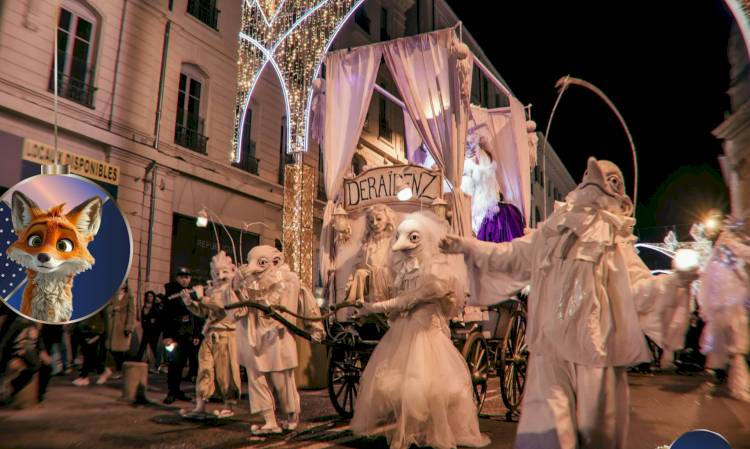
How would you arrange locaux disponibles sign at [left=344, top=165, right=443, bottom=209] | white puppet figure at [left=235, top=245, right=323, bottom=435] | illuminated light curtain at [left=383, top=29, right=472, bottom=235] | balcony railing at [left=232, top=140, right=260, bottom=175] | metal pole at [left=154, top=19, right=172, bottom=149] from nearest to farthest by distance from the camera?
white puppet figure at [left=235, top=245, right=323, bottom=435], locaux disponibles sign at [left=344, top=165, right=443, bottom=209], illuminated light curtain at [left=383, top=29, right=472, bottom=235], metal pole at [left=154, top=19, right=172, bottom=149], balcony railing at [left=232, top=140, right=260, bottom=175]

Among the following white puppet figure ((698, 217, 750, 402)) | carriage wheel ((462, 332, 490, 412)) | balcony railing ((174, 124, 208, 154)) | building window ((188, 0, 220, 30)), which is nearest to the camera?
white puppet figure ((698, 217, 750, 402))

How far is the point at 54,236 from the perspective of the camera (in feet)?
13.7

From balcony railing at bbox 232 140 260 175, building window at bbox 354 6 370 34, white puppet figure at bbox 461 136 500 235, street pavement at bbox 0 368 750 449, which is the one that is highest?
building window at bbox 354 6 370 34

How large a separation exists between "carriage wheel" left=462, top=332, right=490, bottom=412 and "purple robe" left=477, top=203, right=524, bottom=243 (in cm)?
390

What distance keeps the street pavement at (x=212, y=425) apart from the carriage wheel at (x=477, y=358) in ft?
1.44

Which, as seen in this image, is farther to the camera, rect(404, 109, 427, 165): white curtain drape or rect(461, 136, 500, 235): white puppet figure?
rect(404, 109, 427, 165): white curtain drape

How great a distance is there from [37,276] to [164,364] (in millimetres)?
7783

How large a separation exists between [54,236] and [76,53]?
9.02 metres

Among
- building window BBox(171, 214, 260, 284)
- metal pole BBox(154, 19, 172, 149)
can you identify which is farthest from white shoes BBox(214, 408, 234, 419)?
metal pole BBox(154, 19, 172, 149)

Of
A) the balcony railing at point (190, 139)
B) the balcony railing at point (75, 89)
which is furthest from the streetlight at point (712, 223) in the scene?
the balcony railing at point (190, 139)

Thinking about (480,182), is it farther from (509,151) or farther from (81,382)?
(81,382)

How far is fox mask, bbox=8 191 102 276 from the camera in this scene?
13.5 feet

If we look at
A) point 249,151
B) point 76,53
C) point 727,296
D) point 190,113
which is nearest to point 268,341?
point 727,296

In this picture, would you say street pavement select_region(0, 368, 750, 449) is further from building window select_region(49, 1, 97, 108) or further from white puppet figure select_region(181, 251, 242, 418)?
building window select_region(49, 1, 97, 108)
